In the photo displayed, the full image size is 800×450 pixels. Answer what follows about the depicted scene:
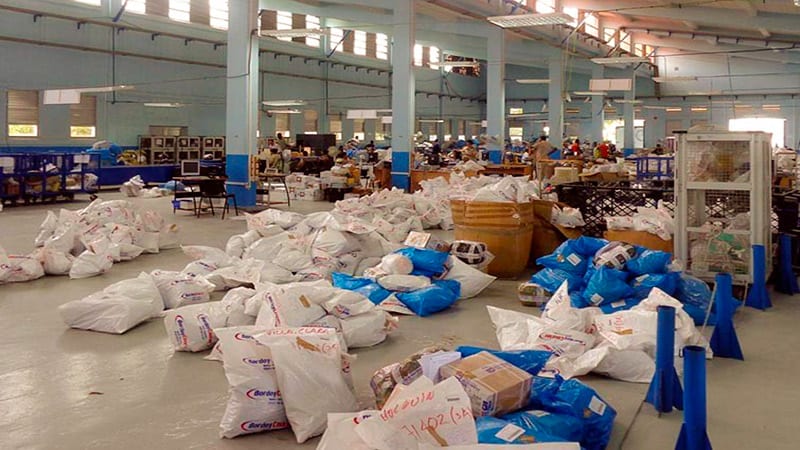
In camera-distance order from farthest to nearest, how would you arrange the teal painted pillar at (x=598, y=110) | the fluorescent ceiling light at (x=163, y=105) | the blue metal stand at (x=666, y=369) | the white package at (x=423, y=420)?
1. the teal painted pillar at (x=598, y=110)
2. the fluorescent ceiling light at (x=163, y=105)
3. the blue metal stand at (x=666, y=369)
4. the white package at (x=423, y=420)

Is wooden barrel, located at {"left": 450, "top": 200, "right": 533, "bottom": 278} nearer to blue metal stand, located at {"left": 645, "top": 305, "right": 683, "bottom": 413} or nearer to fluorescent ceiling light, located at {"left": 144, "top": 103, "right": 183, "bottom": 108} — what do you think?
blue metal stand, located at {"left": 645, "top": 305, "right": 683, "bottom": 413}

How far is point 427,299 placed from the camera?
17.3 ft

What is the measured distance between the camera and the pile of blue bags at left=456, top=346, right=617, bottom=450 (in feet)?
8.27

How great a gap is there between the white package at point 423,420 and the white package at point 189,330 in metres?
2.22

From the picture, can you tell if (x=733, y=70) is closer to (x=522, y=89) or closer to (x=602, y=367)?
(x=522, y=89)

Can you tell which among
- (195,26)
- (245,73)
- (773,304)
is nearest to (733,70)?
(195,26)

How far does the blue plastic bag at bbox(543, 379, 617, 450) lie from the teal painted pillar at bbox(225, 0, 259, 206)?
34.9 ft

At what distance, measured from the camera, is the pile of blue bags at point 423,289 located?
529cm

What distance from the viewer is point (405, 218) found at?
9594 mm

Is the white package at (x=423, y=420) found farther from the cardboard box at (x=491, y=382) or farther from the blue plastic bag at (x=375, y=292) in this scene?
the blue plastic bag at (x=375, y=292)

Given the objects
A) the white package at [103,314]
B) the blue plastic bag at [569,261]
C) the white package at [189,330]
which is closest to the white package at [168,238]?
the white package at [103,314]

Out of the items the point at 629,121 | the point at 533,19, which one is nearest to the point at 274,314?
the point at 533,19

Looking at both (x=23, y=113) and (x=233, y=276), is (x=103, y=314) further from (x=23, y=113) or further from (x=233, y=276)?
(x=23, y=113)

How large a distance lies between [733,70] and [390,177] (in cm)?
1975
